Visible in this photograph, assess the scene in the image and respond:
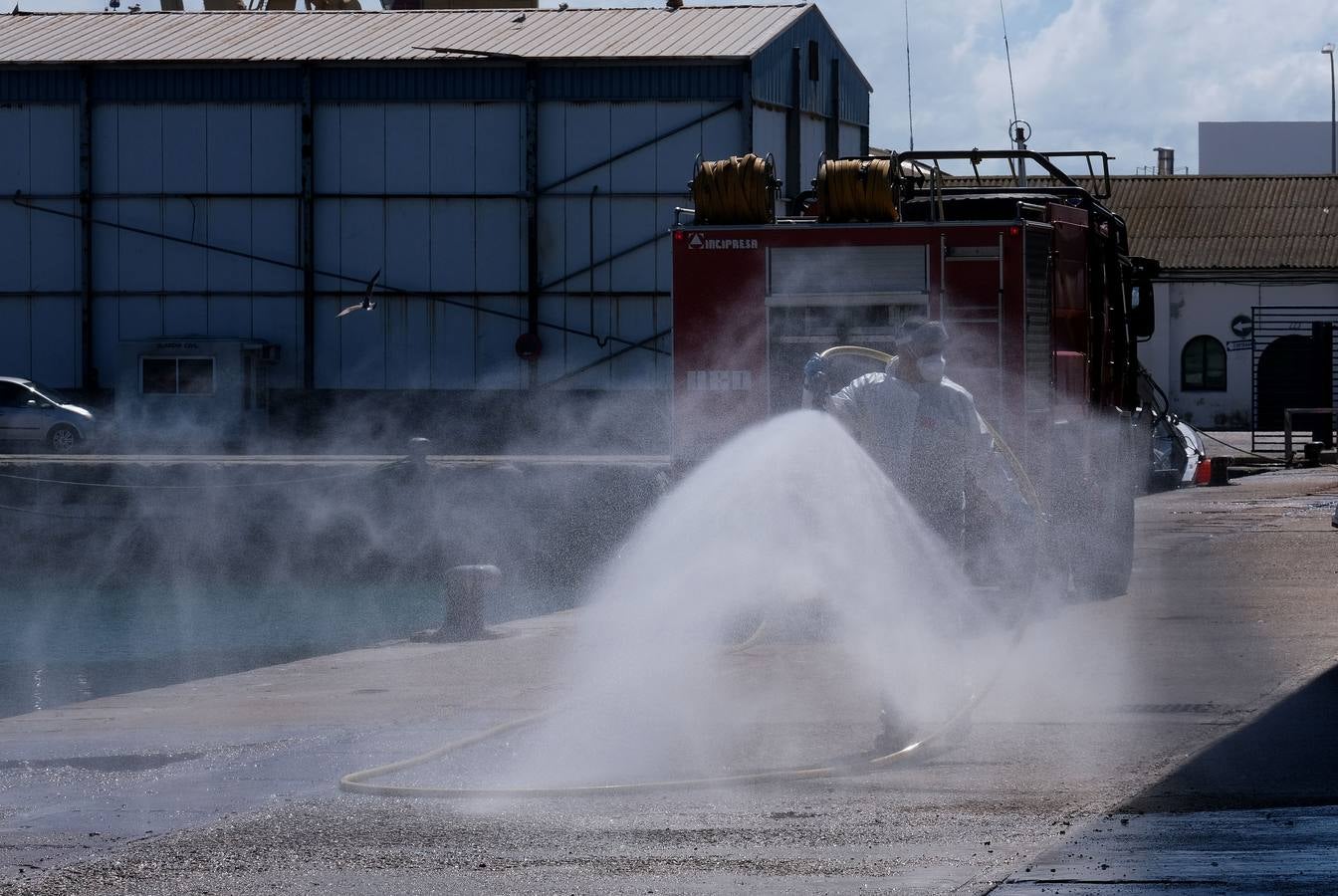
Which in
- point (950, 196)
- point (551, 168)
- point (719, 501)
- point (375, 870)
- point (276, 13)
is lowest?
point (375, 870)

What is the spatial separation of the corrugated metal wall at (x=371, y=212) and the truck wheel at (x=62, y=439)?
6.30m

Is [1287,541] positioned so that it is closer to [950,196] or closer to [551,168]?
[950,196]

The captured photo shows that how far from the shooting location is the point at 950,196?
A: 48.2 ft

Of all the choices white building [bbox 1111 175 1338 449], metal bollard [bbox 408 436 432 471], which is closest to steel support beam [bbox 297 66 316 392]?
metal bollard [bbox 408 436 432 471]

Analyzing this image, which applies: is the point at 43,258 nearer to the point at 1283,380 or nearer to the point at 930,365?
the point at 1283,380

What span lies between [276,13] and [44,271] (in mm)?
7828

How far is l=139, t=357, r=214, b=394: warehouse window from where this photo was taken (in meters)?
38.3

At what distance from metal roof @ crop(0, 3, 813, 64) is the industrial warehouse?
480mm

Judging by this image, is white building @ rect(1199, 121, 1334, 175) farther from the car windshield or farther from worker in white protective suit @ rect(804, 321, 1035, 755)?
worker in white protective suit @ rect(804, 321, 1035, 755)

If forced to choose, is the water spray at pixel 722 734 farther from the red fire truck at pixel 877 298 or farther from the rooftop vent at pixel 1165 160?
the rooftop vent at pixel 1165 160

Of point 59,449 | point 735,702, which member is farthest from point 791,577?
point 59,449

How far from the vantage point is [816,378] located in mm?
12320

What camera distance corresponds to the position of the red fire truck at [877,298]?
13.2 meters

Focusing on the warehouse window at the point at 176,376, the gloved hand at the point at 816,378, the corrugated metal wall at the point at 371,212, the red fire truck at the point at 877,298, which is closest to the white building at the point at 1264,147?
the corrugated metal wall at the point at 371,212
